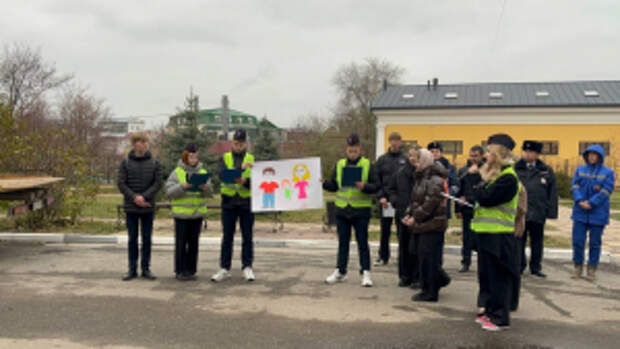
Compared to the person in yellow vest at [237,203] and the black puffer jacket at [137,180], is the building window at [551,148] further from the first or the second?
the black puffer jacket at [137,180]

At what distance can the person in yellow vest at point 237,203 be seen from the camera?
685 centimetres

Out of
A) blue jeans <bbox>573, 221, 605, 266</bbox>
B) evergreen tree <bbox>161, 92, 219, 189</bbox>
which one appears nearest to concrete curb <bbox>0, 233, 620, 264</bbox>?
blue jeans <bbox>573, 221, 605, 266</bbox>

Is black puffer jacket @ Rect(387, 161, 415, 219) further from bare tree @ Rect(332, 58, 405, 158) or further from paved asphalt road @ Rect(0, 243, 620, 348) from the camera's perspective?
bare tree @ Rect(332, 58, 405, 158)

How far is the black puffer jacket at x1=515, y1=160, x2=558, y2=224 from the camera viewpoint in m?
7.46

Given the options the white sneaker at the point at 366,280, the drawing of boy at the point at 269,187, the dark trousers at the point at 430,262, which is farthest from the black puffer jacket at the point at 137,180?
the dark trousers at the point at 430,262

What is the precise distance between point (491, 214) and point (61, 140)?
11095mm

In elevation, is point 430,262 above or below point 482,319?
above

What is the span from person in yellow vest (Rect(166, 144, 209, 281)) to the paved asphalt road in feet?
1.05

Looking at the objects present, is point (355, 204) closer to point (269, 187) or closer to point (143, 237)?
point (269, 187)

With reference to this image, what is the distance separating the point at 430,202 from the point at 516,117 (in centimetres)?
3525

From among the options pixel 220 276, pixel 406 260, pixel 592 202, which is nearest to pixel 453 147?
pixel 592 202

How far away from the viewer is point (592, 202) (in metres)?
7.11

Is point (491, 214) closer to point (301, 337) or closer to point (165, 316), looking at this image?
point (301, 337)

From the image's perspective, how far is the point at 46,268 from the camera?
25.1ft
